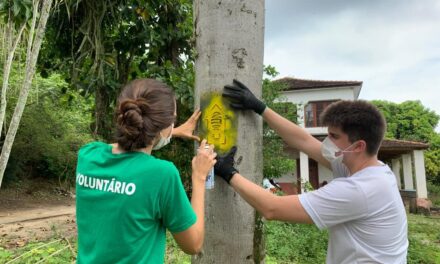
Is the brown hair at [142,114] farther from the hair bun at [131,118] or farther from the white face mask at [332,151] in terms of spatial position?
the white face mask at [332,151]

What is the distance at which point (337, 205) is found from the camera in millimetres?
1870

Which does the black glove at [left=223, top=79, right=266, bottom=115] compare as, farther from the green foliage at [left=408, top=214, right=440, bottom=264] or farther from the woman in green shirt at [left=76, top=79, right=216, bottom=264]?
the green foliage at [left=408, top=214, right=440, bottom=264]

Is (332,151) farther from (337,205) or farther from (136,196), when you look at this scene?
(136,196)

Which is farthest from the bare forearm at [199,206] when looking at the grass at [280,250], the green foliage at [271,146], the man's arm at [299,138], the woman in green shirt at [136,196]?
the green foliage at [271,146]

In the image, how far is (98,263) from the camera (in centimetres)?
157

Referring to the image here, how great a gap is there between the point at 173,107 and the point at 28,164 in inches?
763

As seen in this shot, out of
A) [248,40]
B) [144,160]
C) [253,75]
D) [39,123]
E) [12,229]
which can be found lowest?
[12,229]

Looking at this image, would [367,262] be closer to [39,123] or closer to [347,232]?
[347,232]

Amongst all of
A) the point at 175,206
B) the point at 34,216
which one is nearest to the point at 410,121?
the point at 34,216

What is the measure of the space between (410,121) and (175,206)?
3650 cm

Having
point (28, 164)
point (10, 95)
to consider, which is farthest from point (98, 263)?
point (28, 164)

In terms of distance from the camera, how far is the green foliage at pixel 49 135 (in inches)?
625

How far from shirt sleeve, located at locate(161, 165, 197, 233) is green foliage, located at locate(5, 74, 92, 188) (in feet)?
48.6

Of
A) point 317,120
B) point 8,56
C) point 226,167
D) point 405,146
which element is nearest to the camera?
point 226,167
